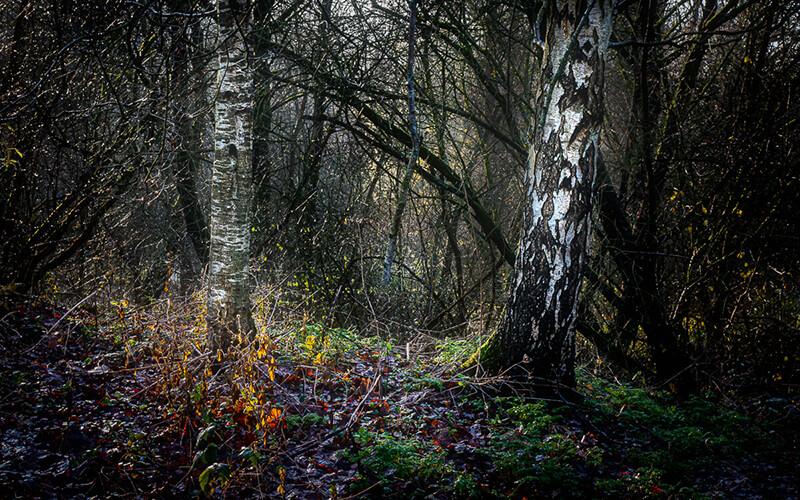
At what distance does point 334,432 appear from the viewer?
359cm

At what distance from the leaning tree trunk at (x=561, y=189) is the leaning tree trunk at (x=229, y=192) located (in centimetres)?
250

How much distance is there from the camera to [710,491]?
3086mm

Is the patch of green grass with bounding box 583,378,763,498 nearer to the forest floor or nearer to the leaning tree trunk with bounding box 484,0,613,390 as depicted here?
the forest floor

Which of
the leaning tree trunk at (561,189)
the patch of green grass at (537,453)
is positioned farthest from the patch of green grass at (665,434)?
the leaning tree trunk at (561,189)

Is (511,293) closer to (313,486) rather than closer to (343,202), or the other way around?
(313,486)

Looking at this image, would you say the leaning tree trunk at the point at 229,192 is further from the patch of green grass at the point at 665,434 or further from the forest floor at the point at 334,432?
the patch of green grass at the point at 665,434

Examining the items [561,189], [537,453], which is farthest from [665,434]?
[561,189]

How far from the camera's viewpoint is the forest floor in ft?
9.80

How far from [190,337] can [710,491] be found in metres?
4.35

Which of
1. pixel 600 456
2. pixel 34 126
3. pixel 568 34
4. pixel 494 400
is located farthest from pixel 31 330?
pixel 568 34

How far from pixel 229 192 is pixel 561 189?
9.28ft

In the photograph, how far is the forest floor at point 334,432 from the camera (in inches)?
118

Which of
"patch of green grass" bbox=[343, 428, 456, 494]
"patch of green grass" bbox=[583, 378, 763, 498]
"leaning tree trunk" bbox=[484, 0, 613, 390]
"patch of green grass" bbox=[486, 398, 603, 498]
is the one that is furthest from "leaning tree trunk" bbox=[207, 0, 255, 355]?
"patch of green grass" bbox=[583, 378, 763, 498]

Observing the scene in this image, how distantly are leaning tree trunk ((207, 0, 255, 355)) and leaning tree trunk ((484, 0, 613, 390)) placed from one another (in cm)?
250
